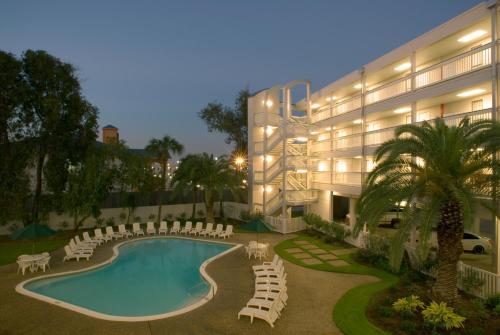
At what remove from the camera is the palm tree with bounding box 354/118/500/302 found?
34.7 feet

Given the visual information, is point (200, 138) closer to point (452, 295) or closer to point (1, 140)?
point (1, 140)

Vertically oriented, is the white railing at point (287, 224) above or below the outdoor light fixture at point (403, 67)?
below

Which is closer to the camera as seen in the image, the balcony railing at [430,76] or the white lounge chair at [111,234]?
the balcony railing at [430,76]

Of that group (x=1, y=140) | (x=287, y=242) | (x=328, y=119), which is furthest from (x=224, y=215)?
(x=1, y=140)

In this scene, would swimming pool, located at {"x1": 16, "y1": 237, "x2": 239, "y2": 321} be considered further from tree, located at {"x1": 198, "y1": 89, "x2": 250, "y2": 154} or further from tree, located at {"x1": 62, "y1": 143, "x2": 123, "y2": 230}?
tree, located at {"x1": 198, "y1": 89, "x2": 250, "y2": 154}

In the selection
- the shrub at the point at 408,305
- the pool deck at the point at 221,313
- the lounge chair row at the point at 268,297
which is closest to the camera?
the pool deck at the point at 221,313

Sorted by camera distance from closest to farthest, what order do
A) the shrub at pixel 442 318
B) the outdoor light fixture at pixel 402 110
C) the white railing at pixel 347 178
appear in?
the shrub at pixel 442 318, the outdoor light fixture at pixel 402 110, the white railing at pixel 347 178

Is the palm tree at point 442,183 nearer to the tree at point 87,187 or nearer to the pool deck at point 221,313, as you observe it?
the pool deck at point 221,313

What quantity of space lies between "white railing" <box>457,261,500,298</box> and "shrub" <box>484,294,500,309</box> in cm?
46

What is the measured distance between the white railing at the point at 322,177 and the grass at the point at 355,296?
A: 625 centimetres

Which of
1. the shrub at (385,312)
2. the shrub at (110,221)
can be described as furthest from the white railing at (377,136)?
the shrub at (110,221)

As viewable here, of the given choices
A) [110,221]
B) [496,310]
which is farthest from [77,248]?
[496,310]

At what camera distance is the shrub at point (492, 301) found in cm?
1120

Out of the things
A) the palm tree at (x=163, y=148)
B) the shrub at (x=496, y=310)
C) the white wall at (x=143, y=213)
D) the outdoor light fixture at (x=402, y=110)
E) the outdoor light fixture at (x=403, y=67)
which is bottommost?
the shrub at (x=496, y=310)
